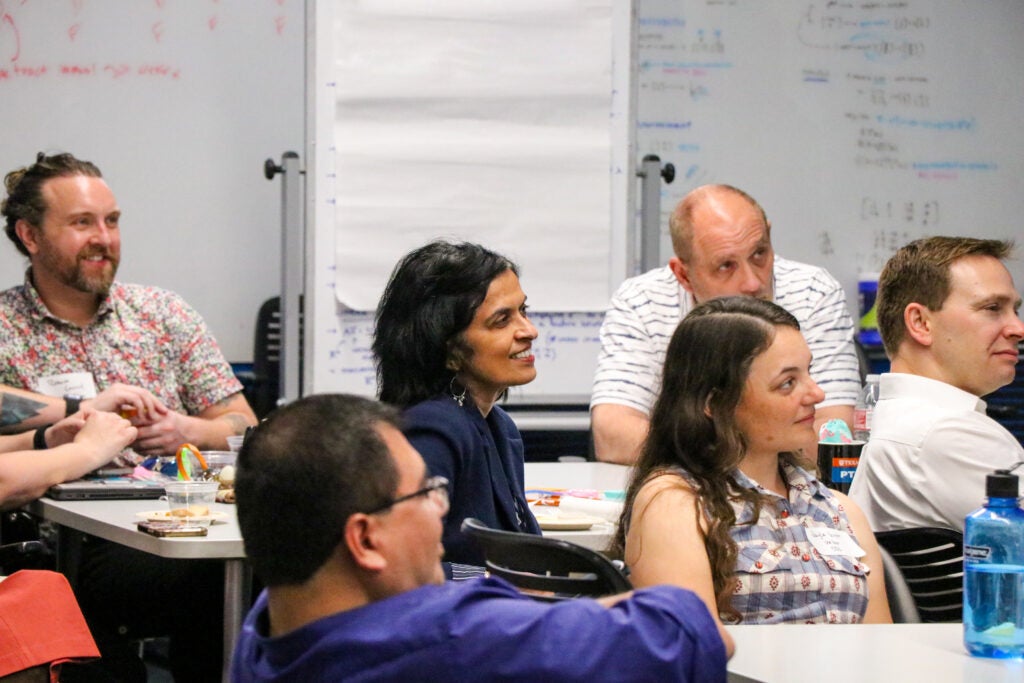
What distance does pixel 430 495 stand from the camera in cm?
134

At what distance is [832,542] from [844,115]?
13.2 feet

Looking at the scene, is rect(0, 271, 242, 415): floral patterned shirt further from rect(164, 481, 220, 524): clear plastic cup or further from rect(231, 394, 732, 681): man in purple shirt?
rect(231, 394, 732, 681): man in purple shirt

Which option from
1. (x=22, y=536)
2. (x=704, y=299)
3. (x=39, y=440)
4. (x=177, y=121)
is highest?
(x=177, y=121)

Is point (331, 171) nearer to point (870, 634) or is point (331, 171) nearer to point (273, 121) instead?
point (273, 121)

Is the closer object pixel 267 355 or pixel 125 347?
pixel 125 347

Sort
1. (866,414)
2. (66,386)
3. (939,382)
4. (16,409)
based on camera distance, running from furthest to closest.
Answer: (66,386) < (16,409) < (866,414) < (939,382)

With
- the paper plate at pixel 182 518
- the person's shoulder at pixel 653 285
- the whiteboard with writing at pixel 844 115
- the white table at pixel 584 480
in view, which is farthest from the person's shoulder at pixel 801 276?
the paper plate at pixel 182 518

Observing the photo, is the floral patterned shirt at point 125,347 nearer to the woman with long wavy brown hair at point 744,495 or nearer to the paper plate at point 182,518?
the paper plate at point 182,518

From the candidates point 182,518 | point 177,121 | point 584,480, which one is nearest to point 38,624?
point 182,518

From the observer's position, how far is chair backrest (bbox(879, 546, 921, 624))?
2252 millimetres

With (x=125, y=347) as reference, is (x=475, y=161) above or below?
above

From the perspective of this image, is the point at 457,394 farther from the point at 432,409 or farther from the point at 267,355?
the point at 267,355

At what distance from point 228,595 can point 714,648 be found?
151 cm

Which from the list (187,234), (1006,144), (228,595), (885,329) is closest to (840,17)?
(1006,144)
